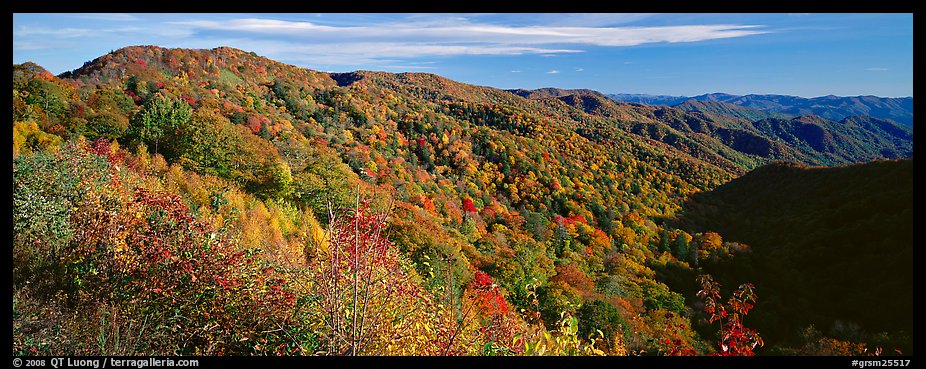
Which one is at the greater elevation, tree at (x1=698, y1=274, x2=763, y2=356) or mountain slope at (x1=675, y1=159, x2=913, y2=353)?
tree at (x1=698, y1=274, x2=763, y2=356)

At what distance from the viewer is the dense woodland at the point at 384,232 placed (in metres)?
4.35

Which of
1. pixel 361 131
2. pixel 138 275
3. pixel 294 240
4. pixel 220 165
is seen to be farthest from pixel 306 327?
pixel 361 131

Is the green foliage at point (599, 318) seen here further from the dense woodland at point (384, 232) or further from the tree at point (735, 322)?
the tree at point (735, 322)

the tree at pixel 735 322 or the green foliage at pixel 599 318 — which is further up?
the tree at pixel 735 322

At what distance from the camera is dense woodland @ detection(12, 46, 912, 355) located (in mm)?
4348

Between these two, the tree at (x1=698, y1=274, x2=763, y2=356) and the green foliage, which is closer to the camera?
the tree at (x1=698, y1=274, x2=763, y2=356)

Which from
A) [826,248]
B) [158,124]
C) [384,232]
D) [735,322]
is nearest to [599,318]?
[384,232]

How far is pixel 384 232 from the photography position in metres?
12.8

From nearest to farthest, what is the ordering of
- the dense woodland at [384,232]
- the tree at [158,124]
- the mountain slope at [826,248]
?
1. the dense woodland at [384,232]
2. the tree at [158,124]
3. the mountain slope at [826,248]

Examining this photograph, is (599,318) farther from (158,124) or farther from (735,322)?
(158,124)

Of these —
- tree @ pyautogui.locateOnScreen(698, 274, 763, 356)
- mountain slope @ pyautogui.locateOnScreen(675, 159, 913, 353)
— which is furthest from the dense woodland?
mountain slope @ pyautogui.locateOnScreen(675, 159, 913, 353)

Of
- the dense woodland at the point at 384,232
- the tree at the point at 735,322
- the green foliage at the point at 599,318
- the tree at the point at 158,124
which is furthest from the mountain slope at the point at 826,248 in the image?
the tree at the point at 158,124

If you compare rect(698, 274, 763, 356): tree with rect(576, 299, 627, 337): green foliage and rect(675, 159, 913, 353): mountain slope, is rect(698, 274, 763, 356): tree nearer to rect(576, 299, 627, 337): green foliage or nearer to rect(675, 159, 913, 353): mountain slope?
rect(576, 299, 627, 337): green foliage
